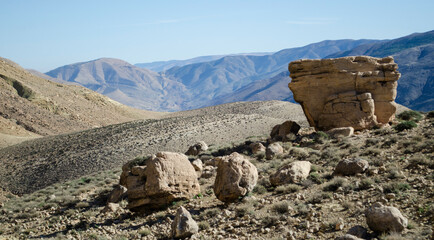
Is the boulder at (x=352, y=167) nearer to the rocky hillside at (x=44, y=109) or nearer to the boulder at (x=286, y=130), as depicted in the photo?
the boulder at (x=286, y=130)

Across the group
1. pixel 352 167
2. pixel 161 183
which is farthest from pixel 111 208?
pixel 352 167

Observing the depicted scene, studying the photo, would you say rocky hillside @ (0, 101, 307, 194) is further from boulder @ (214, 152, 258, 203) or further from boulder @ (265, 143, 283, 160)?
boulder @ (214, 152, 258, 203)

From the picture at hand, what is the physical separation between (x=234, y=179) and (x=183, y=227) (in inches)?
109

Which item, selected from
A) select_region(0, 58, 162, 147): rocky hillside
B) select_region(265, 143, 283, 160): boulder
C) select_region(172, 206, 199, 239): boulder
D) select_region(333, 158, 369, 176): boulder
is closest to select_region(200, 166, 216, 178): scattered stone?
select_region(265, 143, 283, 160): boulder

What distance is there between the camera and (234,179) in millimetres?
11492

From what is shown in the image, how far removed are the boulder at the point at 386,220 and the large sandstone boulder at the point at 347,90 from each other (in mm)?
12996

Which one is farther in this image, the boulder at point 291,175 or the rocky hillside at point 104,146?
the rocky hillside at point 104,146

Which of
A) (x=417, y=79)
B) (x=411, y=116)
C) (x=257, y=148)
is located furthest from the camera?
(x=417, y=79)

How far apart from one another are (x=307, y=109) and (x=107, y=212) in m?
13.6

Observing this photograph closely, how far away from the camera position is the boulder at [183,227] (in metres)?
9.34

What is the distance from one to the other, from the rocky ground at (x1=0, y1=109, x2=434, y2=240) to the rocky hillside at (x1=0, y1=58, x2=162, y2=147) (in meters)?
34.1

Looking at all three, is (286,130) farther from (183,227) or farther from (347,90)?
(183,227)

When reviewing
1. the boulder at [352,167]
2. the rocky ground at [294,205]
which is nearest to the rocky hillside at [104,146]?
the rocky ground at [294,205]

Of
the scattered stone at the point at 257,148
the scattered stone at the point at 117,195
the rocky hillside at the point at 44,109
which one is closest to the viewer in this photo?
the scattered stone at the point at 117,195
